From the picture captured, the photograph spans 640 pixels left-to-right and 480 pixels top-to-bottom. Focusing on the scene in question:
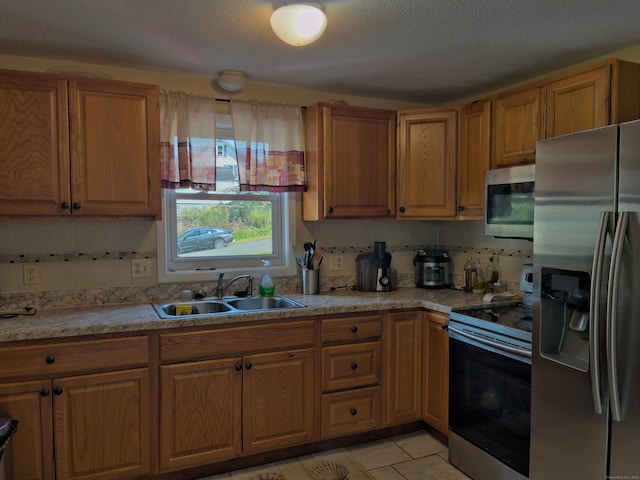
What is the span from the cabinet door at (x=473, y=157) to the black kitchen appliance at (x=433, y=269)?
43cm

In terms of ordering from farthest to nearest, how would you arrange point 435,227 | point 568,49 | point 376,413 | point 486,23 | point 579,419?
point 435,227 → point 376,413 → point 568,49 → point 486,23 → point 579,419

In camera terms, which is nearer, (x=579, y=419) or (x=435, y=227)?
(x=579, y=419)

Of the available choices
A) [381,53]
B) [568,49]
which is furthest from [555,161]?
[381,53]

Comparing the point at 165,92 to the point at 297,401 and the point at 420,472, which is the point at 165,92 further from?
the point at 420,472

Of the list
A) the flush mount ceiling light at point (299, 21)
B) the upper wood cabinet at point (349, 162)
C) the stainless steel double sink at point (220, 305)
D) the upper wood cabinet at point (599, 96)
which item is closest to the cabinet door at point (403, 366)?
the stainless steel double sink at point (220, 305)

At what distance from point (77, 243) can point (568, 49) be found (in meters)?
2.87

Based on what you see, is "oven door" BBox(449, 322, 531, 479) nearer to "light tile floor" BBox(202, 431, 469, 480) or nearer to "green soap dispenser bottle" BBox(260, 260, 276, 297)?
"light tile floor" BBox(202, 431, 469, 480)

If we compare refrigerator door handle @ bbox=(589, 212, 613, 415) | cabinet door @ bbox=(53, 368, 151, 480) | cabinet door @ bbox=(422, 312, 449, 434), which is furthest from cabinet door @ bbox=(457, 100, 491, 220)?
cabinet door @ bbox=(53, 368, 151, 480)

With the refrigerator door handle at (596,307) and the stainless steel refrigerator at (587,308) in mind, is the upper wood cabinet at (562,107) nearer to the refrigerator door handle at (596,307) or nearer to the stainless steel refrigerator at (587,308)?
the stainless steel refrigerator at (587,308)

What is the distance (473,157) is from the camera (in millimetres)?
2971

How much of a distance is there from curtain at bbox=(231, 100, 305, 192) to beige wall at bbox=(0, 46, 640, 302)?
0.37ft

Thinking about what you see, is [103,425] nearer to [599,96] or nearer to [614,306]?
[614,306]

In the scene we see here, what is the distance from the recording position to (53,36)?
2279 millimetres

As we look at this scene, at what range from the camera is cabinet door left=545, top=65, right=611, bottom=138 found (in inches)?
87.4
